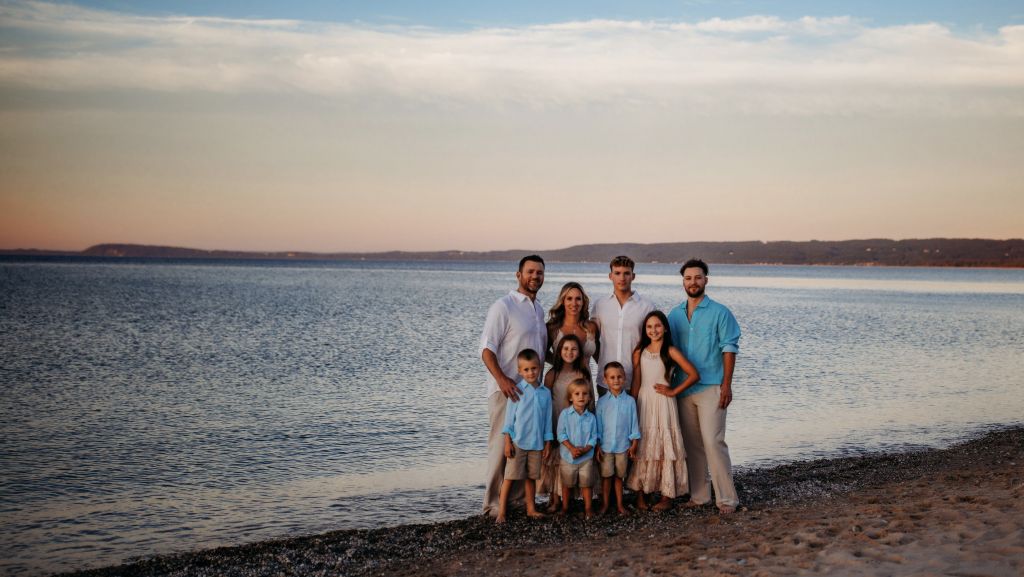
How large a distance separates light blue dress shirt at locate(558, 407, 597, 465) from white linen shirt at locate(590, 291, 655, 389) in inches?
18.2

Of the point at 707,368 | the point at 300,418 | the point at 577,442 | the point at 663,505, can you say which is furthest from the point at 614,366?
the point at 300,418

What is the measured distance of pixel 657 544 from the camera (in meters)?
6.55

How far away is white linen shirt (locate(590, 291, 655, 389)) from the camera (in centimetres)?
752

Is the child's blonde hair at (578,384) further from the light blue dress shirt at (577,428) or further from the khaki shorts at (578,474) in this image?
the khaki shorts at (578,474)

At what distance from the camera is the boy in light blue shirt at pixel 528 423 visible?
7.16m

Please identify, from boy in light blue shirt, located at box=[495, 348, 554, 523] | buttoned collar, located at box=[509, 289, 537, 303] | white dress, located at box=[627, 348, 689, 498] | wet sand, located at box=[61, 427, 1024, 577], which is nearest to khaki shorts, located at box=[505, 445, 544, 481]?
boy in light blue shirt, located at box=[495, 348, 554, 523]

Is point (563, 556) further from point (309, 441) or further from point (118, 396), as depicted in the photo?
point (118, 396)

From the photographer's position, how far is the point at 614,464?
295 inches

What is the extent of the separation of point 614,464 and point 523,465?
82 cm

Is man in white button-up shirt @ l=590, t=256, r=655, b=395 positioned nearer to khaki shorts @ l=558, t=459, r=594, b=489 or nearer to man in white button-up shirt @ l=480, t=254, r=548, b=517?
man in white button-up shirt @ l=480, t=254, r=548, b=517

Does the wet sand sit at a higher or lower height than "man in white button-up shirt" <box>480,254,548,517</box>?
lower

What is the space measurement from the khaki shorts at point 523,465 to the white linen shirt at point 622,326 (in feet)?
3.14

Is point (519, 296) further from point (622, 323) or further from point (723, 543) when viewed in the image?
point (723, 543)

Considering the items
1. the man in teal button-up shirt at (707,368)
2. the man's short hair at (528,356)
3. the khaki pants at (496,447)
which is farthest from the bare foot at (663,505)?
the man's short hair at (528,356)
